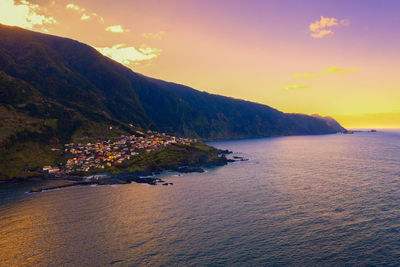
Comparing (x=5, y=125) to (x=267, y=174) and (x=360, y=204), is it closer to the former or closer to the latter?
(x=267, y=174)

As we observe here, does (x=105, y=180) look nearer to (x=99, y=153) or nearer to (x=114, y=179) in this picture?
(x=114, y=179)

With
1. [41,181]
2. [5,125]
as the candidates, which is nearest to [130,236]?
[41,181]

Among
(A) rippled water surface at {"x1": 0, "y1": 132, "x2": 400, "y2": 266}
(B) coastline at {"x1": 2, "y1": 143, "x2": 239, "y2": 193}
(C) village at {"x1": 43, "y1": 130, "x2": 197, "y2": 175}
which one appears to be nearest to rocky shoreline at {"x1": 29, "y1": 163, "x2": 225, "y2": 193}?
(B) coastline at {"x1": 2, "y1": 143, "x2": 239, "y2": 193}

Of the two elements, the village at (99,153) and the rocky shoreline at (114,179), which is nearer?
the rocky shoreline at (114,179)

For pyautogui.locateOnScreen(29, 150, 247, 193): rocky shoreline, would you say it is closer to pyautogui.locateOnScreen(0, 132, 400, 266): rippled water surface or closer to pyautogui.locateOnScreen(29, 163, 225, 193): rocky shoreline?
pyautogui.locateOnScreen(29, 163, 225, 193): rocky shoreline

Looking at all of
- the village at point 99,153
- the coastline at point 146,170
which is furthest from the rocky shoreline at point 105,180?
the village at point 99,153

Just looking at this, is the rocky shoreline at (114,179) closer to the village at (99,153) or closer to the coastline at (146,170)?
the coastline at (146,170)

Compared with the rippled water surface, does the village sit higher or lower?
higher
